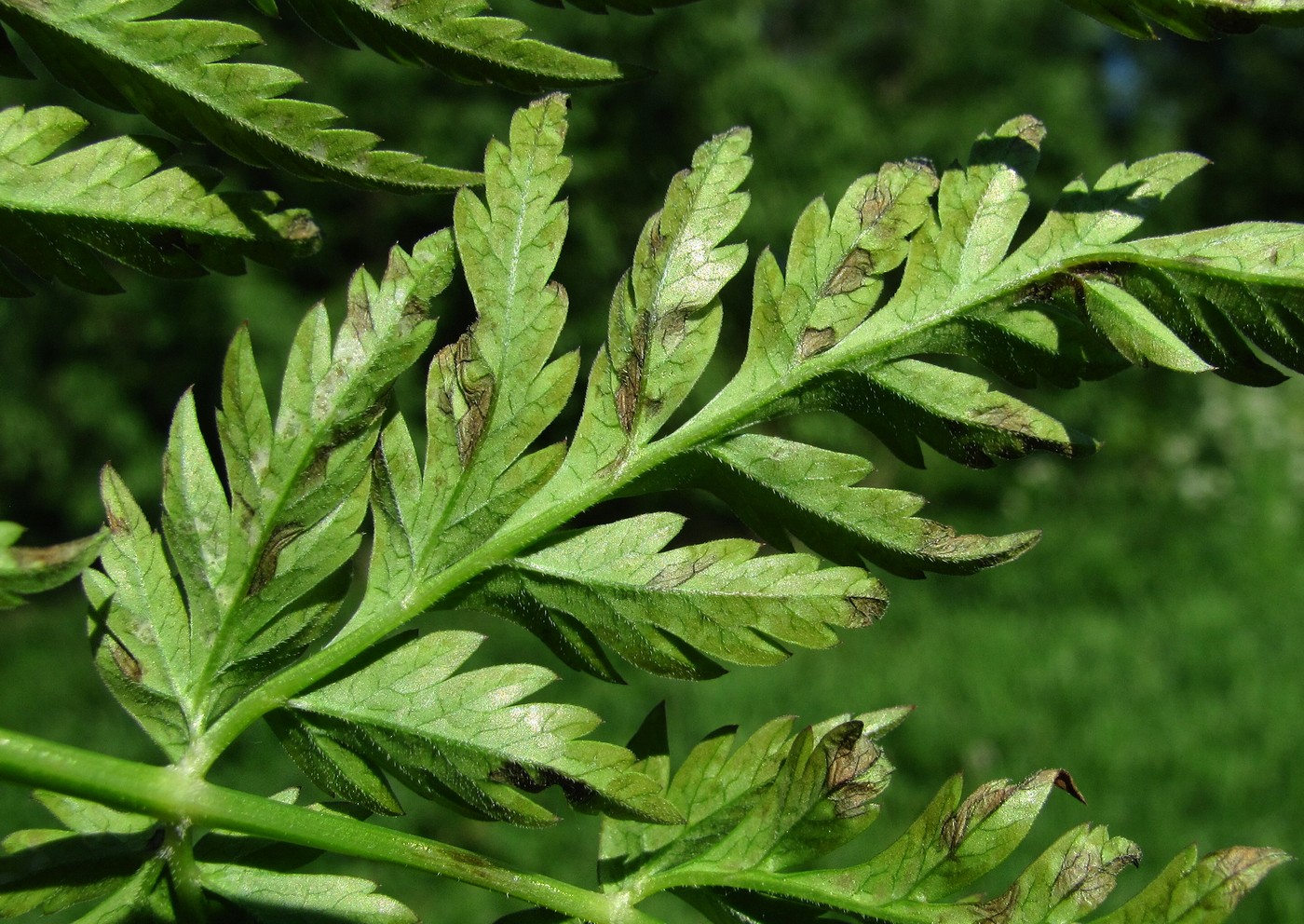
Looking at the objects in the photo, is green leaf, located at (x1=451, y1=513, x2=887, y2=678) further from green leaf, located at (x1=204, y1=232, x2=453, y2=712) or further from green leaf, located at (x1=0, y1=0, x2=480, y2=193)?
green leaf, located at (x1=0, y1=0, x2=480, y2=193)

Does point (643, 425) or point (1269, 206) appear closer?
point (643, 425)

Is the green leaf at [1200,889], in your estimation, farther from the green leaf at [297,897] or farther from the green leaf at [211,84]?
the green leaf at [211,84]

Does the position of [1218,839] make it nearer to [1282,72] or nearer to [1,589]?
[1,589]

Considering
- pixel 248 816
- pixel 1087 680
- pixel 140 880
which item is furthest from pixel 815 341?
pixel 1087 680

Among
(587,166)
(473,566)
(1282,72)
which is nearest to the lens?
(473,566)

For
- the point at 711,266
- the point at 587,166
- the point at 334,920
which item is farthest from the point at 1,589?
the point at 587,166

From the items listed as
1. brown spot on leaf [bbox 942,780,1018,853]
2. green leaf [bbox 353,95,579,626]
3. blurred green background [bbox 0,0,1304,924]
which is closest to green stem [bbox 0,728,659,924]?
green leaf [bbox 353,95,579,626]

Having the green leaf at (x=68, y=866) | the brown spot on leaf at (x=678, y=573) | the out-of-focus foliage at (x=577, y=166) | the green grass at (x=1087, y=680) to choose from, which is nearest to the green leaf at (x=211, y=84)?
the brown spot on leaf at (x=678, y=573)
